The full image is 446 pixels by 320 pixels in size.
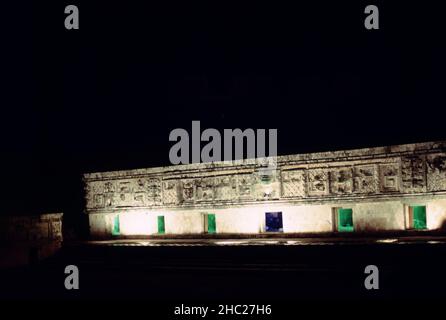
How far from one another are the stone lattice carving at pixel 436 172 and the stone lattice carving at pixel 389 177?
2.96 feet

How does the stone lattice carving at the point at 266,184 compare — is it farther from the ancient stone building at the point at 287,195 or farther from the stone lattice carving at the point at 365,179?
the stone lattice carving at the point at 365,179

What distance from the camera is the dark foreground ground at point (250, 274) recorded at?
955 centimetres

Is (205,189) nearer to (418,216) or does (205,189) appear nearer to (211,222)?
(211,222)

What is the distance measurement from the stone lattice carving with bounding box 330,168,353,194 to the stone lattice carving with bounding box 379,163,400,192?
0.96 metres

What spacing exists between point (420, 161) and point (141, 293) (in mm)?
9012

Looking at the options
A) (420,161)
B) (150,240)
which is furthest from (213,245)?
(420,161)

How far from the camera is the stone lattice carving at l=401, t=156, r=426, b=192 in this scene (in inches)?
512

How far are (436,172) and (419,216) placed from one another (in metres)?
2.06

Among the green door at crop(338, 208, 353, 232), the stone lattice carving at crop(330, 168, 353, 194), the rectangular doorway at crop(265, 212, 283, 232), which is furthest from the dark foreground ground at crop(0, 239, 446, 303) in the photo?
the rectangular doorway at crop(265, 212, 283, 232)

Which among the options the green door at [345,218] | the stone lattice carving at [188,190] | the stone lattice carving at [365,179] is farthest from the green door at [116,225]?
the stone lattice carving at [365,179]

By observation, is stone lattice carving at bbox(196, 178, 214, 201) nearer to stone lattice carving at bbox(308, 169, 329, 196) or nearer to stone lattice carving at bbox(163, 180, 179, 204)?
stone lattice carving at bbox(163, 180, 179, 204)

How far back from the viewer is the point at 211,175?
1623cm

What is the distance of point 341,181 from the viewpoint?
14125mm

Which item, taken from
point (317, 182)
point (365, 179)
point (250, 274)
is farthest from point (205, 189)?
point (365, 179)
